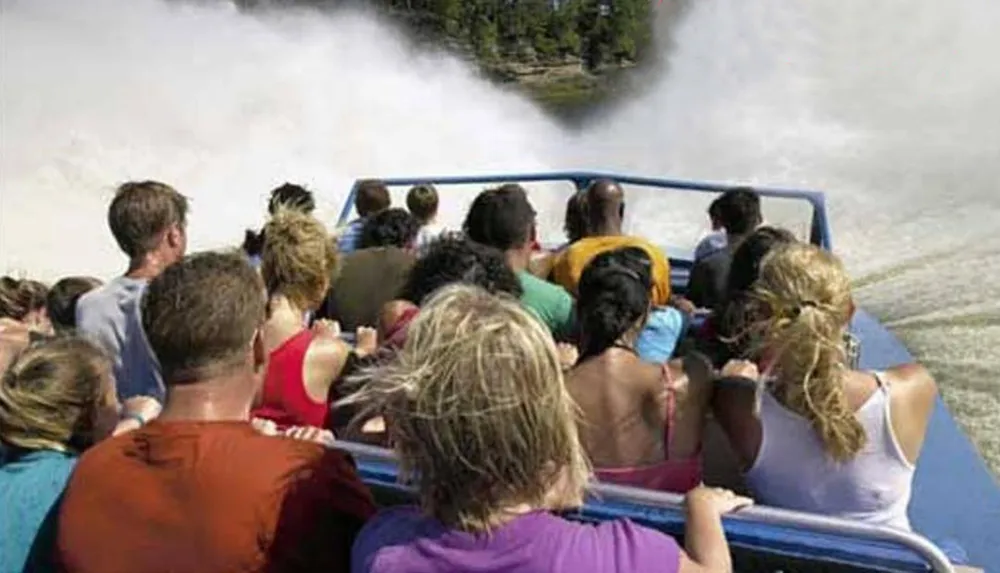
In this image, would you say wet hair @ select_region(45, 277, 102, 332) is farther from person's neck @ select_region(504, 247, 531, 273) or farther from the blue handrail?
the blue handrail

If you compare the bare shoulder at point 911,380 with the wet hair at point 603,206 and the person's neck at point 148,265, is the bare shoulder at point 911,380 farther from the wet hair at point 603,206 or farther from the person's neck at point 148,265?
the wet hair at point 603,206

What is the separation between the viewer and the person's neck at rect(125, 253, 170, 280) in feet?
11.4

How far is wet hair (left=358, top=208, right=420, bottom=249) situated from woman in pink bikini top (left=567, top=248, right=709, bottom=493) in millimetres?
1953

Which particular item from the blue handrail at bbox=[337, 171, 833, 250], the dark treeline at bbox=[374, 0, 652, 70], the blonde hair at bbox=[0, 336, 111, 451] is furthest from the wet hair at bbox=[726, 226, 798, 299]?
the dark treeline at bbox=[374, 0, 652, 70]

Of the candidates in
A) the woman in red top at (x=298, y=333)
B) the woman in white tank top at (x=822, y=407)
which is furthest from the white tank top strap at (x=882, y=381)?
the woman in red top at (x=298, y=333)

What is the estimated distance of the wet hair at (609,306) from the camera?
9.51ft

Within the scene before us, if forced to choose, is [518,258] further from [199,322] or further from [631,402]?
[199,322]

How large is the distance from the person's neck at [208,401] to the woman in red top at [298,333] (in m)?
0.78

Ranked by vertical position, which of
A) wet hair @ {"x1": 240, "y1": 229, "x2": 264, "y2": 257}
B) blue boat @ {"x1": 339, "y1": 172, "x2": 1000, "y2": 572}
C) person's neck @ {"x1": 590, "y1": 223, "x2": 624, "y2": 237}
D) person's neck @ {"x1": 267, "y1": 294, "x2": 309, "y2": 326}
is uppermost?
person's neck @ {"x1": 590, "y1": 223, "x2": 624, "y2": 237}

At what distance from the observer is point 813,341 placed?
2592 mm

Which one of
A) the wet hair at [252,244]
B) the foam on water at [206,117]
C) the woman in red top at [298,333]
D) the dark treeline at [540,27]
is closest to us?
the woman in red top at [298,333]

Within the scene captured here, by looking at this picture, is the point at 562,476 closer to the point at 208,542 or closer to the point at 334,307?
the point at 208,542

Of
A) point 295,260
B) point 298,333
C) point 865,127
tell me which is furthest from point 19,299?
point 865,127

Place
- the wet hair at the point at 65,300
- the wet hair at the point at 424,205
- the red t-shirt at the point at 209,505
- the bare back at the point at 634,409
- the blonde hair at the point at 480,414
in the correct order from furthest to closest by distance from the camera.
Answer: the wet hair at the point at 424,205 → the wet hair at the point at 65,300 → the bare back at the point at 634,409 → the red t-shirt at the point at 209,505 → the blonde hair at the point at 480,414
